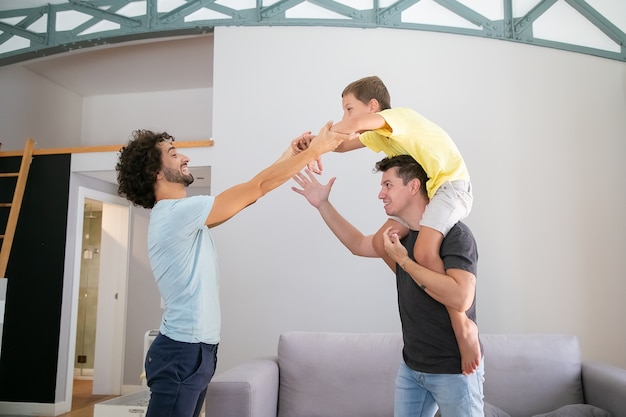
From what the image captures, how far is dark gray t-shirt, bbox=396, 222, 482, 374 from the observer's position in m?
1.76

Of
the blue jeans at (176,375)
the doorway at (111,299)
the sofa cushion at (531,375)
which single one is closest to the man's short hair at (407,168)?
the blue jeans at (176,375)

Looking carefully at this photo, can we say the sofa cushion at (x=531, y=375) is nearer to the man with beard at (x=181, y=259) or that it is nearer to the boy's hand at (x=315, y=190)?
the boy's hand at (x=315, y=190)

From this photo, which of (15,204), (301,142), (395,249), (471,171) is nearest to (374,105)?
(301,142)

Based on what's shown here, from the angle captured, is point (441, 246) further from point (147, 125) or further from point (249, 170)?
point (147, 125)

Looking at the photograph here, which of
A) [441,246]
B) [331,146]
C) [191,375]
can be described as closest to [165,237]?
[191,375]

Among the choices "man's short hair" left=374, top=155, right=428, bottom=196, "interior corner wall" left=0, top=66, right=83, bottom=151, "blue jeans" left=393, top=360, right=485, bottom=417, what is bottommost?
"blue jeans" left=393, top=360, right=485, bottom=417

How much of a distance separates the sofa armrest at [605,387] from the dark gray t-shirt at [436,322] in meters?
1.58

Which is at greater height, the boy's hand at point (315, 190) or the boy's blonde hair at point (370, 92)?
the boy's blonde hair at point (370, 92)

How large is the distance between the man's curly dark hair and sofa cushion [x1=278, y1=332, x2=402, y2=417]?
161 centimetres

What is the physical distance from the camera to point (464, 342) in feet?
5.64

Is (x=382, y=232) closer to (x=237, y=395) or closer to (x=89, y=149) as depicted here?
(x=237, y=395)

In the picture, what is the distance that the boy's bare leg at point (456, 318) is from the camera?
5.60 feet

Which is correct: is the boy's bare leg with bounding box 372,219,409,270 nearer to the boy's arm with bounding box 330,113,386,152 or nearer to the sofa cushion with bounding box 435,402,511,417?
the boy's arm with bounding box 330,113,386,152

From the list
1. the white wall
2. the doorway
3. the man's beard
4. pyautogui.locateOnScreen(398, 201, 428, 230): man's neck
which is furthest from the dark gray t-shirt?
the doorway
